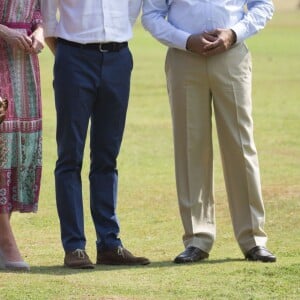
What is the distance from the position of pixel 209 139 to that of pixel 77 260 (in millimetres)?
1235

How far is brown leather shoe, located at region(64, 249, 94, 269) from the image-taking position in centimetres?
829

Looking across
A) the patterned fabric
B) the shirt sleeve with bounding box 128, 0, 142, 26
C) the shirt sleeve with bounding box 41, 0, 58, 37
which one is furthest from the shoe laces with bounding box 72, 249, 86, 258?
the shirt sleeve with bounding box 128, 0, 142, 26

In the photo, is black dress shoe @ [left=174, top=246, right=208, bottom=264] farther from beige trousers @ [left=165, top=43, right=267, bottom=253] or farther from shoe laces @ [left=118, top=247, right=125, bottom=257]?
shoe laces @ [left=118, top=247, right=125, bottom=257]

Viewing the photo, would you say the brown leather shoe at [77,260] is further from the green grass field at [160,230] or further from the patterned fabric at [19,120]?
the patterned fabric at [19,120]

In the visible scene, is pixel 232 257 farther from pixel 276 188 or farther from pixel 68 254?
pixel 276 188

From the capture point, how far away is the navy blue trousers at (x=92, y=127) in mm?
8312

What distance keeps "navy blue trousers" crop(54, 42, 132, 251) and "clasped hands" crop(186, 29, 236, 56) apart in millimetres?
426

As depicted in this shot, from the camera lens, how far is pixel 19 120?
8398mm

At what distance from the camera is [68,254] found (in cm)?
839

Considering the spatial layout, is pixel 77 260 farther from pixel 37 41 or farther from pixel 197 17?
pixel 197 17

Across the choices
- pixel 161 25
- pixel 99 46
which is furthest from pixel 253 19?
pixel 99 46

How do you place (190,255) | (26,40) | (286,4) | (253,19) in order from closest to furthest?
(26,40)
(190,255)
(253,19)
(286,4)

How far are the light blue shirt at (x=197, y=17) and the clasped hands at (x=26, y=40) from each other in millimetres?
814

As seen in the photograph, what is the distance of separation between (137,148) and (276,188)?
3.70 m
